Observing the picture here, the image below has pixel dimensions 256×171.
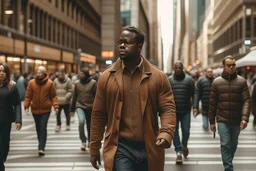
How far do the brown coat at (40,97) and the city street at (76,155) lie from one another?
3.24 feet

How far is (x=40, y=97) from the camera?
12.2 m

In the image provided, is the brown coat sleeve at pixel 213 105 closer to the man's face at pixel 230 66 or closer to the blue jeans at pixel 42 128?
the man's face at pixel 230 66

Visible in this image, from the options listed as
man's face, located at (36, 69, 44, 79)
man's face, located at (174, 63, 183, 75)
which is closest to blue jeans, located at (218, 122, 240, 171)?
man's face, located at (174, 63, 183, 75)

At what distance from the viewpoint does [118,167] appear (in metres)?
4.97

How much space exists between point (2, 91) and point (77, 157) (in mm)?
3356

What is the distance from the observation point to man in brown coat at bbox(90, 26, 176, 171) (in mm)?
4984

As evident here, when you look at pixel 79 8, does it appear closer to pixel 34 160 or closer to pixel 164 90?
pixel 34 160

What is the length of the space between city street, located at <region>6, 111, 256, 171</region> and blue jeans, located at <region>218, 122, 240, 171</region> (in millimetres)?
1516

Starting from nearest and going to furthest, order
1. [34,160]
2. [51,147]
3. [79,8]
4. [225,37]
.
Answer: [34,160] < [51,147] < [79,8] < [225,37]

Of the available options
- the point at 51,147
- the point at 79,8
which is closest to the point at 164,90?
the point at 51,147

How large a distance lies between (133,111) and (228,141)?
12.4ft

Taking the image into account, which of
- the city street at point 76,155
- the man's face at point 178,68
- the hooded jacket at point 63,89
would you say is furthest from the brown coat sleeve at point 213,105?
the hooded jacket at point 63,89

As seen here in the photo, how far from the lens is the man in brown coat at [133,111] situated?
16.4ft

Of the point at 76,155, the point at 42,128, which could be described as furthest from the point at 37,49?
the point at 76,155
